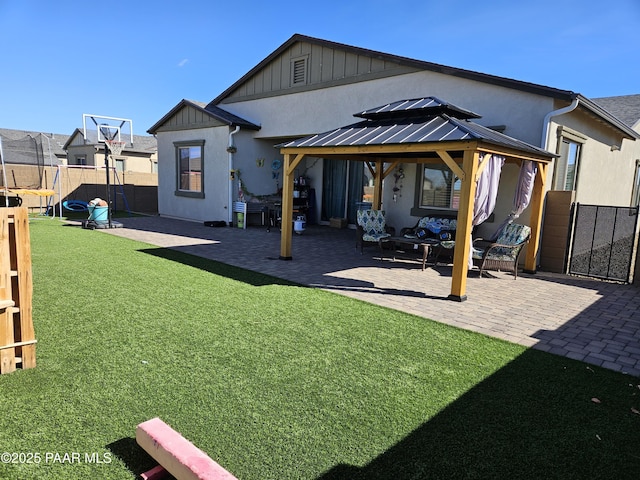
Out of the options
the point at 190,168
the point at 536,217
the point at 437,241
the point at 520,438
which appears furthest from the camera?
the point at 190,168

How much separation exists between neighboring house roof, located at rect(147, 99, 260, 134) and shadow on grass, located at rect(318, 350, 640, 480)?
1160 cm

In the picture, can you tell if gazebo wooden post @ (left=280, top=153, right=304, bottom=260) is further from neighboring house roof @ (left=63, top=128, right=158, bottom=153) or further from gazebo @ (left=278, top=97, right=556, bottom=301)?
neighboring house roof @ (left=63, top=128, right=158, bottom=153)

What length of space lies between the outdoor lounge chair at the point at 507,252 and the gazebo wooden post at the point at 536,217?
15.9 inches

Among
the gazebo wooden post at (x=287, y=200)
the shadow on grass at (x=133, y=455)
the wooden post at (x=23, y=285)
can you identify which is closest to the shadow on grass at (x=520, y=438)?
the shadow on grass at (x=133, y=455)

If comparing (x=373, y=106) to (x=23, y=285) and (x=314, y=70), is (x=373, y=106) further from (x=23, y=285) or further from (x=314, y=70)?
(x=23, y=285)

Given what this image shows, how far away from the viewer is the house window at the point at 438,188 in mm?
9867

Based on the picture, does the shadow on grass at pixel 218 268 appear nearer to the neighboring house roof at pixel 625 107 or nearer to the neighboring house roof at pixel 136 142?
the neighboring house roof at pixel 625 107

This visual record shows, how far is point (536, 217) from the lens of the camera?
7.98m

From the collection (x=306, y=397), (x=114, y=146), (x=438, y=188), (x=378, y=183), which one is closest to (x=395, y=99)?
(x=378, y=183)

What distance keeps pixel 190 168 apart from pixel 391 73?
26.9 feet

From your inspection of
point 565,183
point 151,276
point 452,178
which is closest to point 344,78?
point 452,178

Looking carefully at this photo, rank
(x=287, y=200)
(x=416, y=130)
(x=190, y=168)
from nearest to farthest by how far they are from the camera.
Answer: (x=416, y=130) → (x=287, y=200) → (x=190, y=168)

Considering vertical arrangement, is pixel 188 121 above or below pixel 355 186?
above

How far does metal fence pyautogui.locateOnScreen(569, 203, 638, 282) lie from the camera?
787 centimetres
